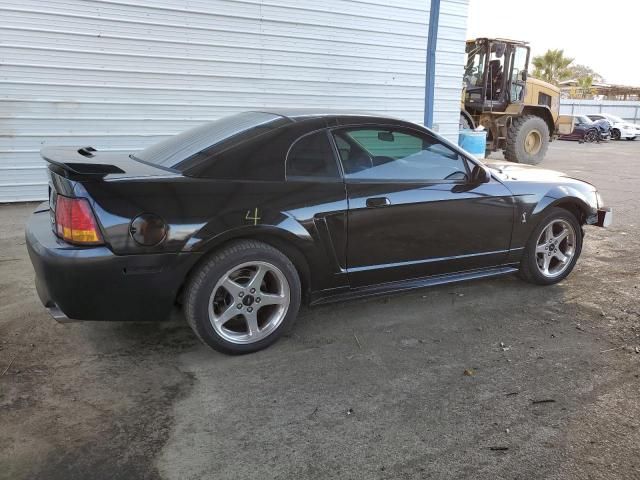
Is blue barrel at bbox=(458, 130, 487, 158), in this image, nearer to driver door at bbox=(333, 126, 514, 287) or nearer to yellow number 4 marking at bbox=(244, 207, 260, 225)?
driver door at bbox=(333, 126, 514, 287)

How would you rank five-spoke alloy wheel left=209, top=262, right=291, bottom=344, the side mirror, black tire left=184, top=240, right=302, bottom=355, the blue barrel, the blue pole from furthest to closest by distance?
1. the blue barrel
2. the blue pole
3. the side mirror
4. five-spoke alloy wheel left=209, top=262, right=291, bottom=344
5. black tire left=184, top=240, right=302, bottom=355

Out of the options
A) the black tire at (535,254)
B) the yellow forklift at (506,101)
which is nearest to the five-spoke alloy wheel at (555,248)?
the black tire at (535,254)

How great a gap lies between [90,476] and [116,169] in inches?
66.4

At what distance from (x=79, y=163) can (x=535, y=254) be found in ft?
11.6

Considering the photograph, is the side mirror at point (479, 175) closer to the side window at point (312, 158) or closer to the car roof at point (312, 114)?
the car roof at point (312, 114)

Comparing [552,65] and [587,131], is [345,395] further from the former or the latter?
[552,65]

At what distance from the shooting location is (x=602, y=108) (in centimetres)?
3400

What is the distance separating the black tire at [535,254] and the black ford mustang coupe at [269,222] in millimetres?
30

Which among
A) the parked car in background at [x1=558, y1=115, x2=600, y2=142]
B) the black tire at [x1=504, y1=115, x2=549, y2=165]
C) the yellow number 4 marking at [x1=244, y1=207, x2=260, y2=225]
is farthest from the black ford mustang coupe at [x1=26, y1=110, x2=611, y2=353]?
the parked car in background at [x1=558, y1=115, x2=600, y2=142]

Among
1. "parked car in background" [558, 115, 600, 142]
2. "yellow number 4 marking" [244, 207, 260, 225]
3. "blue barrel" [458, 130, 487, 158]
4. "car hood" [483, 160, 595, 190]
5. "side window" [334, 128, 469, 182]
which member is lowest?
"parked car in background" [558, 115, 600, 142]

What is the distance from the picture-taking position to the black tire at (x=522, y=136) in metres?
14.2

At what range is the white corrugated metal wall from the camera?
709 cm

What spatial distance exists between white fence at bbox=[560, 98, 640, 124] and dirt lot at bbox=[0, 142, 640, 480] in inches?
1218

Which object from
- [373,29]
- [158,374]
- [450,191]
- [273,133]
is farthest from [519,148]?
[158,374]
